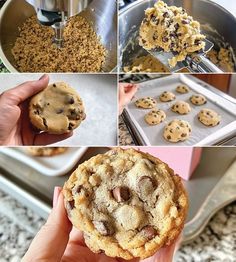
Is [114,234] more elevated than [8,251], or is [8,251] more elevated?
[114,234]

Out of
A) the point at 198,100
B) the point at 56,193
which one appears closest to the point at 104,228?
the point at 56,193

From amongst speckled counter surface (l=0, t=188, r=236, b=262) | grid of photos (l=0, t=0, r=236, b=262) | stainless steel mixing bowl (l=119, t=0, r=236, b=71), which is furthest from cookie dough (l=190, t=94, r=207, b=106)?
speckled counter surface (l=0, t=188, r=236, b=262)

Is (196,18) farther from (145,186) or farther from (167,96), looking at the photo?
(145,186)

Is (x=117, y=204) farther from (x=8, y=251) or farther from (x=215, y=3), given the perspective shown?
(x=215, y=3)

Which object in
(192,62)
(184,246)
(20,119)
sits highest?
(192,62)

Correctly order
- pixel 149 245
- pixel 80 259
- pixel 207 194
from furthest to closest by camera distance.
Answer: pixel 207 194 < pixel 80 259 < pixel 149 245

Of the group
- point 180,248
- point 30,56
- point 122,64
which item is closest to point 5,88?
point 30,56

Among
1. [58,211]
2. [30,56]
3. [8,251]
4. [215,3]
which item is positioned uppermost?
[215,3]
